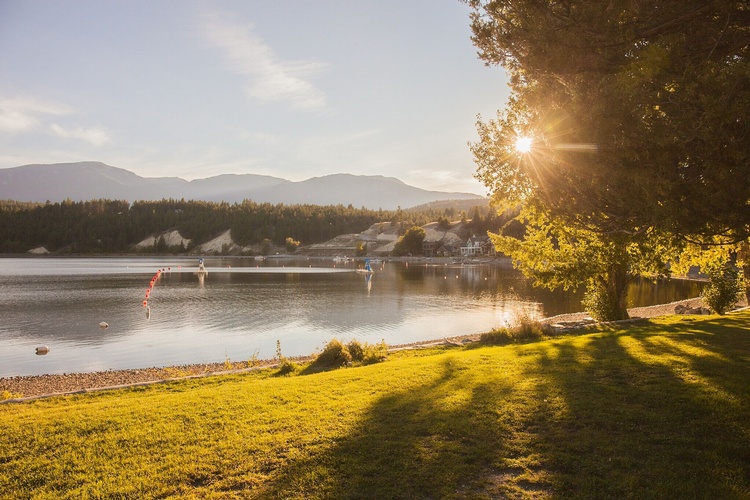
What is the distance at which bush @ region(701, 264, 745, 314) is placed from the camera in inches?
771

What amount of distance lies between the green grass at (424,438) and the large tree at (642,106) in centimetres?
274

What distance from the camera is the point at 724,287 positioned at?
19.7 metres

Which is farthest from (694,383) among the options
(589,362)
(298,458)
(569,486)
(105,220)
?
(105,220)

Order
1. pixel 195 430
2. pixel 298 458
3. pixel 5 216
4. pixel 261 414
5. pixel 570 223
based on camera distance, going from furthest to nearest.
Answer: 1. pixel 5 216
2. pixel 570 223
3. pixel 261 414
4. pixel 195 430
5. pixel 298 458

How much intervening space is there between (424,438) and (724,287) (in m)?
19.5

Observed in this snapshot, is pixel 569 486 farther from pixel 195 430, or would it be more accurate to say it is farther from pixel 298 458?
pixel 195 430

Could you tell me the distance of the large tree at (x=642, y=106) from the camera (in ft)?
19.1

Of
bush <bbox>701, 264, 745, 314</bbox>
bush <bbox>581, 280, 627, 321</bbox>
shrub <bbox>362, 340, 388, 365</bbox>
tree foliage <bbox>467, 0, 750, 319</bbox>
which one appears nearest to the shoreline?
bush <bbox>581, 280, 627, 321</bbox>

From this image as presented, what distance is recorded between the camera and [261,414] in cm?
771

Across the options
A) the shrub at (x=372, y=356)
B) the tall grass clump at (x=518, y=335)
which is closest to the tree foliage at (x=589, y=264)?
the tall grass clump at (x=518, y=335)

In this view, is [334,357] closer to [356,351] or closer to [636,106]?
[356,351]

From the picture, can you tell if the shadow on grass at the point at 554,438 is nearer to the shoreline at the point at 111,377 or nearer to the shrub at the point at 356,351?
the shrub at the point at 356,351

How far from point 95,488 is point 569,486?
17.7 ft

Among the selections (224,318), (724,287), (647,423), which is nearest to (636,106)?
(647,423)
